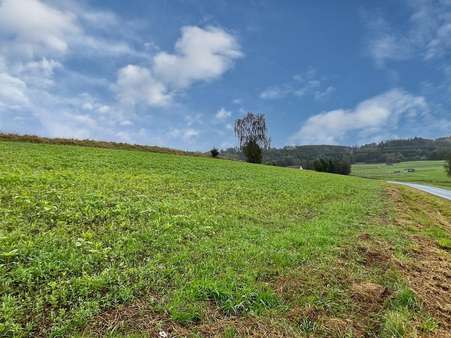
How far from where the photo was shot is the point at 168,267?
17.7 feet

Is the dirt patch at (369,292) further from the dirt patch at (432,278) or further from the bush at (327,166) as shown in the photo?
the bush at (327,166)

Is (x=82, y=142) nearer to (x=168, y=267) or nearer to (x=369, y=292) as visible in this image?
(x=168, y=267)

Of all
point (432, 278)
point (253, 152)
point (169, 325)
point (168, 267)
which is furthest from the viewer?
point (253, 152)

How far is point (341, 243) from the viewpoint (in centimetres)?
802

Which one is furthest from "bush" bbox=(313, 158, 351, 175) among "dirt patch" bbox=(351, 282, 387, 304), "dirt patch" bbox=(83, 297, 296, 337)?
"dirt patch" bbox=(83, 297, 296, 337)

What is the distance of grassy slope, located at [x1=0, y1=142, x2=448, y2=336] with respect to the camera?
4008 millimetres

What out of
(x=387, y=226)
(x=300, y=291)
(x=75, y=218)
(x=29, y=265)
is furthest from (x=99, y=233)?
(x=387, y=226)

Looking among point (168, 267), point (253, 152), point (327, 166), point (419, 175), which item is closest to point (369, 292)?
point (168, 267)

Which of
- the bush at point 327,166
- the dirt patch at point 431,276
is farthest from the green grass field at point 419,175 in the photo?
the dirt patch at point 431,276

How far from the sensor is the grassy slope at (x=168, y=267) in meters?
4.01

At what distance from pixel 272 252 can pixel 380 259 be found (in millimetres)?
2665

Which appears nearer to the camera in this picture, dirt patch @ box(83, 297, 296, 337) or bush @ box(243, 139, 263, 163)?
dirt patch @ box(83, 297, 296, 337)

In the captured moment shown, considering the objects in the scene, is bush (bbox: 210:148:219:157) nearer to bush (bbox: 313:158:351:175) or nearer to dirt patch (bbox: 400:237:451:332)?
Result: dirt patch (bbox: 400:237:451:332)

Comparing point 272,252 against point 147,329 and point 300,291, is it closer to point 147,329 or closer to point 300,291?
point 300,291
